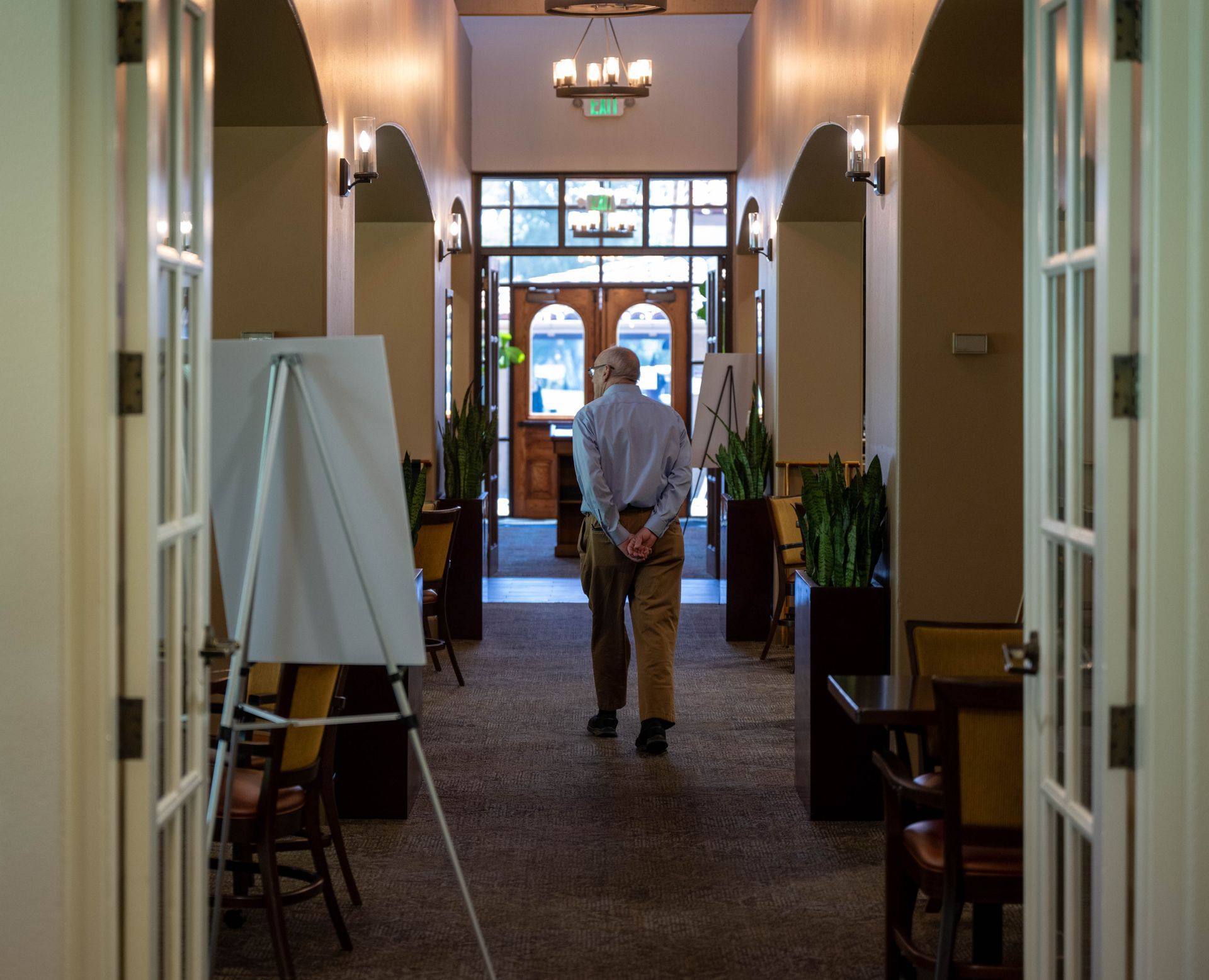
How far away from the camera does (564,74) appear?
10211 mm

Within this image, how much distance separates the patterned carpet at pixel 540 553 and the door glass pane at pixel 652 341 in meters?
1.68

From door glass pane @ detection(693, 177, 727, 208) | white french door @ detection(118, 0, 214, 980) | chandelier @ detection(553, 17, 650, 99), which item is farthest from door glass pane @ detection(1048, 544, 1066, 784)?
door glass pane @ detection(693, 177, 727, 208)

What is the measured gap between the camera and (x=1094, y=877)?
2264 mm

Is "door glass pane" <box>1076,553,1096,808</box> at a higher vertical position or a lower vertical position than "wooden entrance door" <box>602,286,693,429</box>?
lower

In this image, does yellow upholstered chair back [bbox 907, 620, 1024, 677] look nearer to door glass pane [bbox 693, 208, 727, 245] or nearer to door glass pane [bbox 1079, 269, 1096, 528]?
door glass pane [bbox 1079, 269, 1096, 528]

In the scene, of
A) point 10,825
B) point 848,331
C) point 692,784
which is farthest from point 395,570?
point 848,331

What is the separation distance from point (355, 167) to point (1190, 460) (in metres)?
4.54

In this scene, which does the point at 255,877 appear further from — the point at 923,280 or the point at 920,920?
the point at 923,280

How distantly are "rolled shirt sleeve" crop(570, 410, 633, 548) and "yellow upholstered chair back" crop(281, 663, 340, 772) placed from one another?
221 cm

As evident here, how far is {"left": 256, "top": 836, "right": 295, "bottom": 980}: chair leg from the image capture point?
3.23 meters

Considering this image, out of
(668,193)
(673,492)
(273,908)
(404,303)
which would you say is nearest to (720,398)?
(404,303)

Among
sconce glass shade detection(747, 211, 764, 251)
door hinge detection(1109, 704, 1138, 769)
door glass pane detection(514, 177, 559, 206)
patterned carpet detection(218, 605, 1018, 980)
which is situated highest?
door glass pane detection(514, 177, 559, 206)

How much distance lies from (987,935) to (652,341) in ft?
40.9

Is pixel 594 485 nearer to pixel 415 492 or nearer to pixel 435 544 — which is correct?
pixel 415 492
